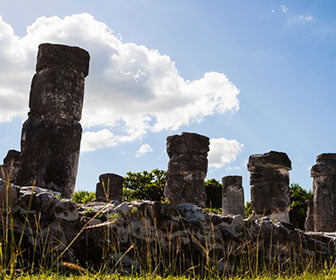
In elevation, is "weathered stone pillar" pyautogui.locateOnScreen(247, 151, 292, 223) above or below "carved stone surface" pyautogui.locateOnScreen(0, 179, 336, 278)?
above

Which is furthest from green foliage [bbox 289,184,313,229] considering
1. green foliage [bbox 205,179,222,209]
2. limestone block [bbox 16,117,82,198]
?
limestone block [bbox 16,117,82,198]

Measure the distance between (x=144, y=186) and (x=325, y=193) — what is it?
39.7 feet

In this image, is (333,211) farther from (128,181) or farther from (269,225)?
(128,181)

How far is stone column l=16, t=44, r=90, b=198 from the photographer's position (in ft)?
26.4

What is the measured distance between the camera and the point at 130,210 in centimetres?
543

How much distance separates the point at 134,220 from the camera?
17.7 feet

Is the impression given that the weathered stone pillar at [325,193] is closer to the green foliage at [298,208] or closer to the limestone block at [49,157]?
the green foliage at [298,208]

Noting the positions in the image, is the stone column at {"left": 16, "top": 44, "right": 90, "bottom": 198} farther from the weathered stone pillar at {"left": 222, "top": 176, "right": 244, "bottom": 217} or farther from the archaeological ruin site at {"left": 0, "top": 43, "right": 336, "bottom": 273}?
the weathered stone pillar at {"left": 222, "top": 176, "right": 244, "bottom": 217}

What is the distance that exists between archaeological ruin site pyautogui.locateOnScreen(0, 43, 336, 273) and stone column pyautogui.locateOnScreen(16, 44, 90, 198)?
0.06 feet

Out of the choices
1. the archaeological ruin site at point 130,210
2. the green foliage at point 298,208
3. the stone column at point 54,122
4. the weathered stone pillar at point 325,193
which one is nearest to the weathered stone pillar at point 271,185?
the archaeological ruin site at point 130,210

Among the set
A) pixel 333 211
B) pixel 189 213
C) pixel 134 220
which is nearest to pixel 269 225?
pixel 189 213

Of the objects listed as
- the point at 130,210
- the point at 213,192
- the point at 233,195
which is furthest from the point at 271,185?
the point at 213,192

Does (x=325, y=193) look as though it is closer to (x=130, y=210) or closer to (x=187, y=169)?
(x=187, y=169)

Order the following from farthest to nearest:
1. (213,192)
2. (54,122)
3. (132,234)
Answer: (213,192)
(54,122)
(132,234)
